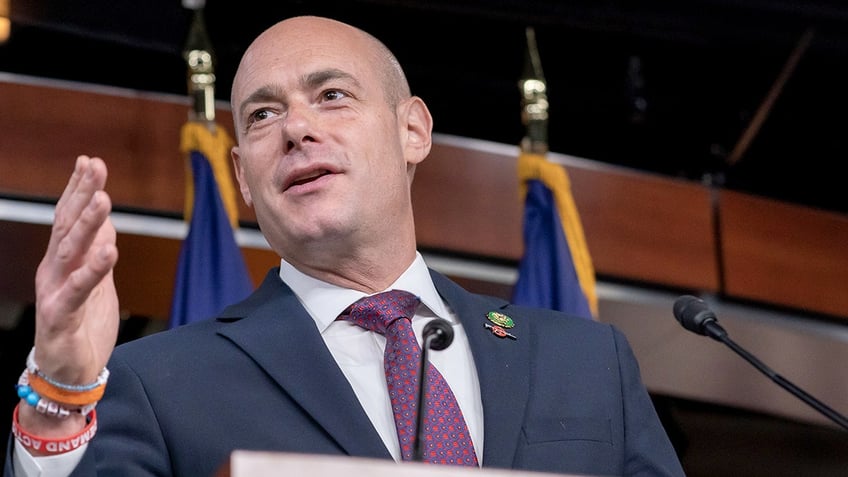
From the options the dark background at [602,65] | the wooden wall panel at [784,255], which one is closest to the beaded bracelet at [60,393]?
the dark background at [602,65]

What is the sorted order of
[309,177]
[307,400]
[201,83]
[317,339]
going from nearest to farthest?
1. [307,400]
2. [317,339]
3. [309,177]
4. [201,83]

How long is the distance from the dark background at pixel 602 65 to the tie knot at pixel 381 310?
2.09 m

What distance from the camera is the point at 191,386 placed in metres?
2.09

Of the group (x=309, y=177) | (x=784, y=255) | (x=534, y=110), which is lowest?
(x=309, y=177)

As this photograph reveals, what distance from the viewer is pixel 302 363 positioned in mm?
2117

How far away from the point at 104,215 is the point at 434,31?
9.80 feet

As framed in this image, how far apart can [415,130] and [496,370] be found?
2.24 feet

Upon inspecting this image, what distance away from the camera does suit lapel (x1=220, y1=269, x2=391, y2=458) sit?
200 centimetres

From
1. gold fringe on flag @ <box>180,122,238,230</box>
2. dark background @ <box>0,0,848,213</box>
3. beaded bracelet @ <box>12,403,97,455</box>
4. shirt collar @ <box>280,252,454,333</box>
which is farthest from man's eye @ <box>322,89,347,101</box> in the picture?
dark background @ <box>0,0,848,213</box>

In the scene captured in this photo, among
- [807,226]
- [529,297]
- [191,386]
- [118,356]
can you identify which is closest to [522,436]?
[191,386]

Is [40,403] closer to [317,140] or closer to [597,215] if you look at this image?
[317,140]

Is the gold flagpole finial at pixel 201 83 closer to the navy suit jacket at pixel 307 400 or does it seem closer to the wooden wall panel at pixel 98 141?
the wooden wall panel at pixel 98 141

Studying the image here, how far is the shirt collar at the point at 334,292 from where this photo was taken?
2291 mm

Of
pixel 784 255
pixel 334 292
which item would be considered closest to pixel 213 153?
pixel 334 292
